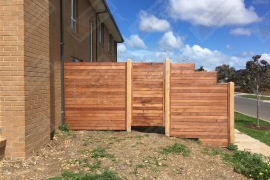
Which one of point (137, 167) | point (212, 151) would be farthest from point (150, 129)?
point (137, 167)

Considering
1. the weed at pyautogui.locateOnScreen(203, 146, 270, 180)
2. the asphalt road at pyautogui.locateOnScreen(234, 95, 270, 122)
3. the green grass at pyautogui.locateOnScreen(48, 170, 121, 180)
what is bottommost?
the asphalt road at pyautogui.locateOnScreen(234, 95, 270, 122)

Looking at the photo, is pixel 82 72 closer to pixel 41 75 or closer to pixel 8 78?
pixel 41 75

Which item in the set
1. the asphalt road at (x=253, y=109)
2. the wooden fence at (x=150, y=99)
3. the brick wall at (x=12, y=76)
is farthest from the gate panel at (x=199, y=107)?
the asphalt road at (x=253, y=109)

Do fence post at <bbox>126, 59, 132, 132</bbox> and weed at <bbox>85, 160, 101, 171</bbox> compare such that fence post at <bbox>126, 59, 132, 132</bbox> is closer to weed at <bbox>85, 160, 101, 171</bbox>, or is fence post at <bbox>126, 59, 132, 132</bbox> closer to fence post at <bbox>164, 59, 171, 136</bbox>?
fence post at <bbox>164, 59, 171, 136</bbox>

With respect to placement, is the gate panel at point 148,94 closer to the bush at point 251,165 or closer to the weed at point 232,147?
the weed at point 232,147

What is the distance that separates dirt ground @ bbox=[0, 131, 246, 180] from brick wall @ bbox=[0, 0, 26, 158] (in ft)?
1.50

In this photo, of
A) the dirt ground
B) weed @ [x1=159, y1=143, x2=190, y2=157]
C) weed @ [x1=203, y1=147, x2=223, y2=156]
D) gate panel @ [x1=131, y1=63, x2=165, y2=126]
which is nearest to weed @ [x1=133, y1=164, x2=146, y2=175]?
the dirt ground

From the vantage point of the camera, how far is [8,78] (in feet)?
16.9

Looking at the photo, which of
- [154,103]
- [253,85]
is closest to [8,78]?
[154,103]

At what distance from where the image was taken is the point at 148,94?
7.83 meters

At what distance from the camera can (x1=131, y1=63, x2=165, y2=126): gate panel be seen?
7.78m

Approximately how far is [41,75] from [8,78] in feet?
2.91

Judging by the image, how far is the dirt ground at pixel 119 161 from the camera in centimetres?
487

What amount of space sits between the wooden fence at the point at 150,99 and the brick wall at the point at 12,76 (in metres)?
2.88
